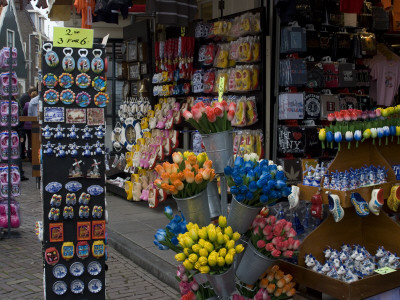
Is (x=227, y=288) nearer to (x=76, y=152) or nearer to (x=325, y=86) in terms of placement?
(x=76, y=152)

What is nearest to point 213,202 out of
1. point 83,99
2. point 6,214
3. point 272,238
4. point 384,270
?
point 272,238

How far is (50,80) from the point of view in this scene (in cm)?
452

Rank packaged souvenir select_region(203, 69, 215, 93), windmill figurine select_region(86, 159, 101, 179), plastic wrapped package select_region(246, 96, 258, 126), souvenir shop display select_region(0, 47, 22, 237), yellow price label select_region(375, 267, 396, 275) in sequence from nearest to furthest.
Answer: yellow price label select_region(375, 267, 396, 275), windmill figurine select_region(86, 159, 101, 179), plastic wrapped package select_region(246, 96, 258, 126), souvenir shop display select_region(0, 47, 22, 237), packaged souvenir select_region(203, 69, 215, 93)

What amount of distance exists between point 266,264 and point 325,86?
14.2 ft

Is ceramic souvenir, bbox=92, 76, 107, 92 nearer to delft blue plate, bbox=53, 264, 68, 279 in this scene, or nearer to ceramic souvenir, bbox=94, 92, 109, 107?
ceramic souvenir, bbox=94, 92, 109, 107

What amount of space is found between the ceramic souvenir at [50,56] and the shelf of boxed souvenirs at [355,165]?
2.27 m

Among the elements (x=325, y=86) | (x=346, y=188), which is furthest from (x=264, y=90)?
(x=346, y=188)

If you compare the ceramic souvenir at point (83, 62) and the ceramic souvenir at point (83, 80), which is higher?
the ceramic souvenir at point (83, 62)

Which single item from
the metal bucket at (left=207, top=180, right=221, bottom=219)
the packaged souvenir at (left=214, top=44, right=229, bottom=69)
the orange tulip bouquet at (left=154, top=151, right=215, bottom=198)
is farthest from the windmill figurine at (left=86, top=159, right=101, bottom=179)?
the packaged souvenir at (left=214, top=44, right=229, bottom=69)

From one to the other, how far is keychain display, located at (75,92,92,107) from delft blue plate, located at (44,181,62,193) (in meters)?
0.71

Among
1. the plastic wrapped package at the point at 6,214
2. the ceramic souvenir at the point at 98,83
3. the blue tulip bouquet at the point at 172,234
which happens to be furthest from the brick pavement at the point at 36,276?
the blue tulip bouquet at the point at 172,234

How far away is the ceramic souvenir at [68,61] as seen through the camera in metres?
4.54

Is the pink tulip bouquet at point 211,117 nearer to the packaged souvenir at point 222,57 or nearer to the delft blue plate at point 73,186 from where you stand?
the delft blue plate at point 73,186

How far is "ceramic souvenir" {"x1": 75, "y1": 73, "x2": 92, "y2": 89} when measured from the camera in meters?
4.60
